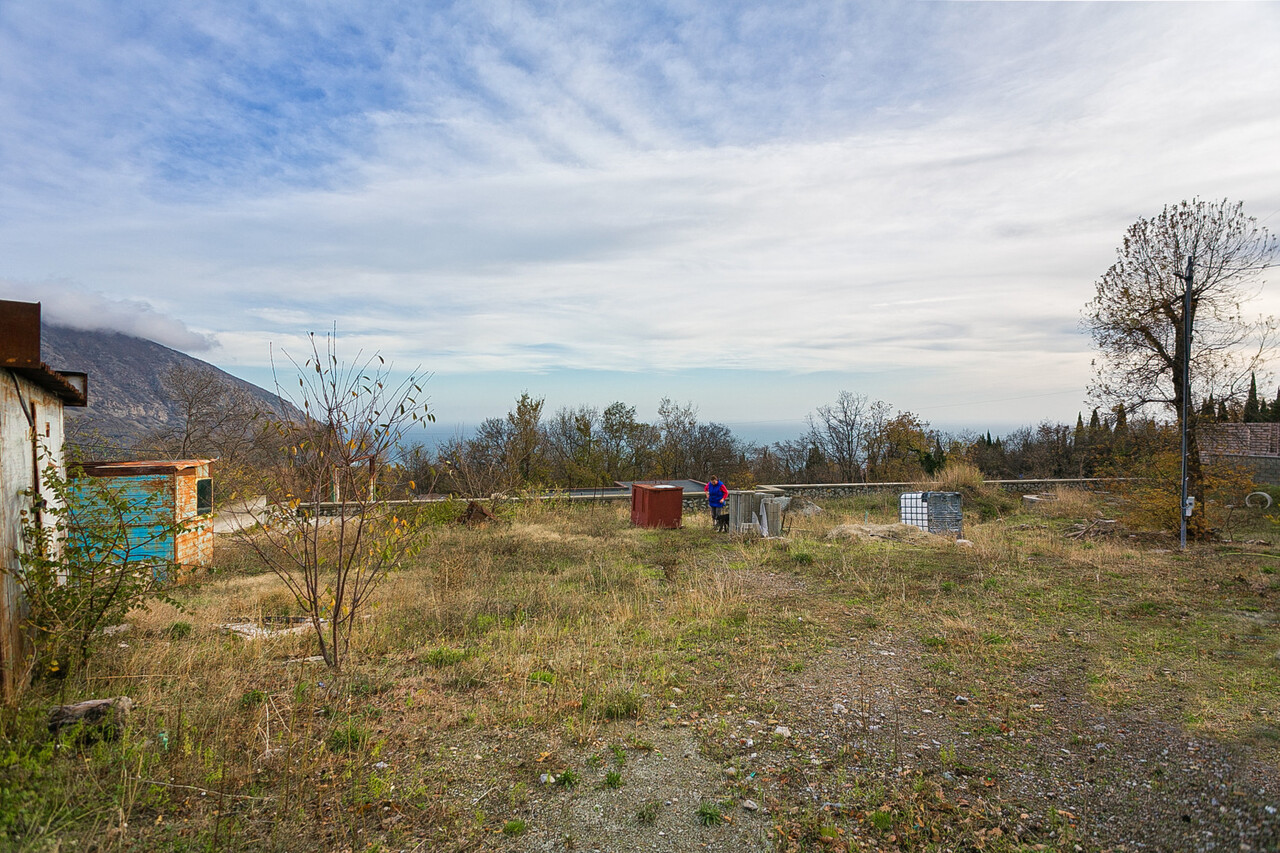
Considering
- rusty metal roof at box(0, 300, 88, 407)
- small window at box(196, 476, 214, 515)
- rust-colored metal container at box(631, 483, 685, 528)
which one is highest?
rusty metal roof at box(0, 300, 88, 407)

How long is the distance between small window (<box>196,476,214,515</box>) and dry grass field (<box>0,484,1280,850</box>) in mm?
3215

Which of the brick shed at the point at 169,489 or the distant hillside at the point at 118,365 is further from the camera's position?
the distant hillside at the point at 118,365

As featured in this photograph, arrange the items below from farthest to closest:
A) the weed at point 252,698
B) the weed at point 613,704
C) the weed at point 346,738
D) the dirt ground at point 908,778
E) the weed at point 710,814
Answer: the weed at point 613,704, the weed at point 252,698, the weed at point 346,738, the weed at point 710,814, the dirt ground at point 908,778

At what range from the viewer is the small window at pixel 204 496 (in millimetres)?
11273

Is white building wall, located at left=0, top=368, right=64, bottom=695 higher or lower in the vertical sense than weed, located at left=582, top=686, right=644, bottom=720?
higher

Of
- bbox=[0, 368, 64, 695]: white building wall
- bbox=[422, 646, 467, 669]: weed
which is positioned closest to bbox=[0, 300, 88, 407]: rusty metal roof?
bbox=[0, 368, 64, 695]: white building wall

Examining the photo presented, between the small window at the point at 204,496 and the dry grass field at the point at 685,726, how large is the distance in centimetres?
322

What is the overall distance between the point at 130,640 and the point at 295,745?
10.6 ft

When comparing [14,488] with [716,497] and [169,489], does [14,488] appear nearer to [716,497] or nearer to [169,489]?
[169,489]

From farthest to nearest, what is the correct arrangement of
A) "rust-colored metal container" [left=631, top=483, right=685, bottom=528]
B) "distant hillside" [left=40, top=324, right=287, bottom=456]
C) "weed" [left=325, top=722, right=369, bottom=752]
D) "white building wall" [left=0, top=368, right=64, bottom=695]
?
"distant hillside" [left=40, top=324, right=287, bottom=456], "rust-colored metal container" [left=631, top=483, right=685, bottom=528], "white building wall" [left=0, top=368, right=64, bottom=695], "weed" [left=325, top=722, right=369, bottom=752]

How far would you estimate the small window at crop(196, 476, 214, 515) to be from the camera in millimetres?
11273

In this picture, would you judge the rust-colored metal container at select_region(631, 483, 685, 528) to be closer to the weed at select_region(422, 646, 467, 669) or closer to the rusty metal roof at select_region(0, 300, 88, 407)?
the weed at select_region(422, 646, 467, 669)

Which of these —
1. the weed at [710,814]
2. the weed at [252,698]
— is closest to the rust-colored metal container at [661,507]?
the weed at [252,698]

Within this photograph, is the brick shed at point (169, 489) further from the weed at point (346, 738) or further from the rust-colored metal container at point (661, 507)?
the rust-colored metal container at point (661, 507)
